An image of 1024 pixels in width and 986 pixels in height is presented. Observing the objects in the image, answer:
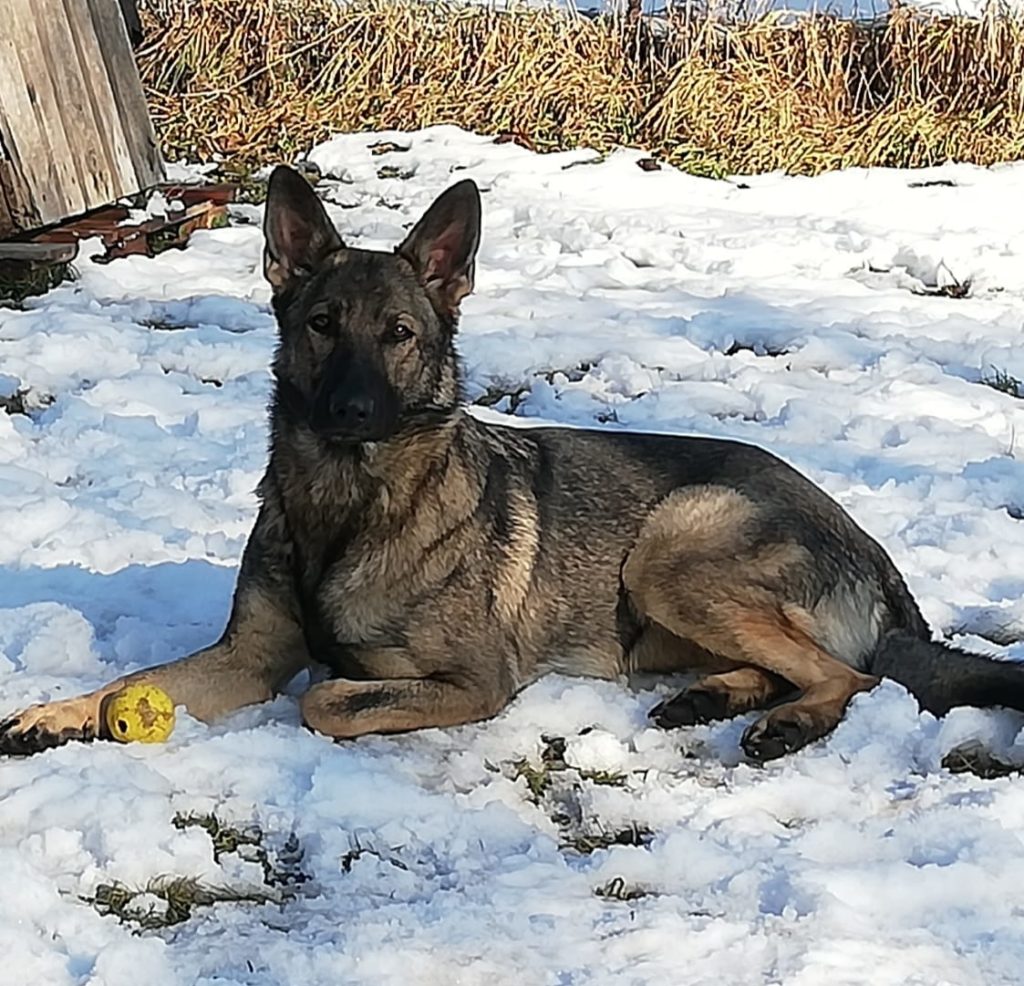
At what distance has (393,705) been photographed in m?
3.75

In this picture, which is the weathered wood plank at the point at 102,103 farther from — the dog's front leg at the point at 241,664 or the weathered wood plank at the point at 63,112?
the dog's front leg at the point at 241,664

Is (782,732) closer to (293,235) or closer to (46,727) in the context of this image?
(46,727)

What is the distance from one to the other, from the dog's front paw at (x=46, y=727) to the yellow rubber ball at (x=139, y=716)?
64 millimetres

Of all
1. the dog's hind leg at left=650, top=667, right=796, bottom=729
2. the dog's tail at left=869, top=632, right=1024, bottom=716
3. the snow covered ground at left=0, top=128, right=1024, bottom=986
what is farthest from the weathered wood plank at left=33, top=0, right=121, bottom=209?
the dog's tail at left=869, top=632, right=1024, bottom=716

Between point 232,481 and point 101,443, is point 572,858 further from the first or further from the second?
point 101,443

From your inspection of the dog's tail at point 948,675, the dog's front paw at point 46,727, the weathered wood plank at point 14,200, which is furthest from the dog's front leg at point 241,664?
the weathered wood plank at point 14,200

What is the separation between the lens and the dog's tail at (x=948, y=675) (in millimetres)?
3756

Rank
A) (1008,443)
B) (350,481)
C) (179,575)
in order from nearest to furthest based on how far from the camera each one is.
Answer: (350,481) → (179,575) → (1008,443)

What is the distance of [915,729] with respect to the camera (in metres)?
3.72

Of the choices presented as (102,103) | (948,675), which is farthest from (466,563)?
(102,103)

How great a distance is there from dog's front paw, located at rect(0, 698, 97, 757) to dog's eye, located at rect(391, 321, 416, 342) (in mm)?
1250

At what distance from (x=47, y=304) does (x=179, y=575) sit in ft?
10.6

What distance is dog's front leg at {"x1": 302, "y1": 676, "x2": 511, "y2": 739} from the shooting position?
3693 millimetres

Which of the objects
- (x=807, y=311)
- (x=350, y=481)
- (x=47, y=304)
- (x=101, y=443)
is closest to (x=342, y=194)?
(x=47, y=304)
